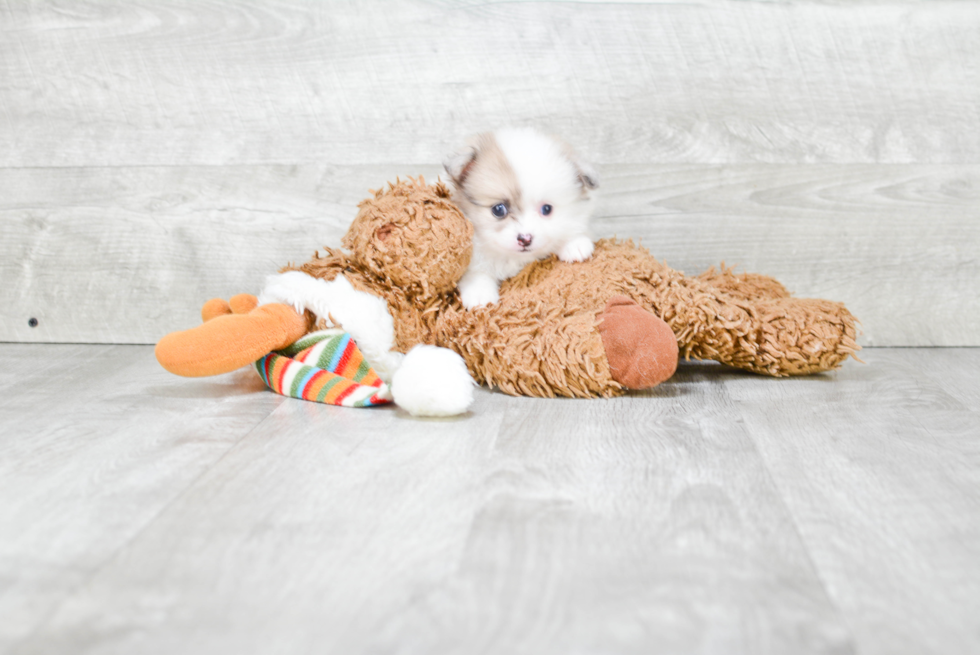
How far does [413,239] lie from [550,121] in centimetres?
52

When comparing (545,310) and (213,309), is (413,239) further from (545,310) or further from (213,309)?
(213,309)

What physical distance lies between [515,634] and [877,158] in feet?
4.55

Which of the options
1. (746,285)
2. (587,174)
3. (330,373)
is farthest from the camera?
(746,285)

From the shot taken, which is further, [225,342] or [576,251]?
[576,251]

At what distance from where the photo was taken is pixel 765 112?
62.6 inches

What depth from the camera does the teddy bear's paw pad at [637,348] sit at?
1175mm

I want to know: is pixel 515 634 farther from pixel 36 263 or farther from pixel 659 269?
pixel 36 263

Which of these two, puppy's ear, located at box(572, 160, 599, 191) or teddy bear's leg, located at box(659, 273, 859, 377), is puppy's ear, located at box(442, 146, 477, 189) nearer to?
puppy's ear, located at box(572, 160, 599, 191)

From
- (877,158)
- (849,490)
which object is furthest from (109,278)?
(877,158)

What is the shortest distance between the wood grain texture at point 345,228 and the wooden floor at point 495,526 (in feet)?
1.56

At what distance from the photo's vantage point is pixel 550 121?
5.24 ft

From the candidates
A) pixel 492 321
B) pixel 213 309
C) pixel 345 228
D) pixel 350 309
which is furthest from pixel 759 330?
pixel 213 309

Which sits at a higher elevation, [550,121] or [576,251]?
[550,121]

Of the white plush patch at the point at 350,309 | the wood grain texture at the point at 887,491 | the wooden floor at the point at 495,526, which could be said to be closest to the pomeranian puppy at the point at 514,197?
the white plush patch at the point at 350,309
